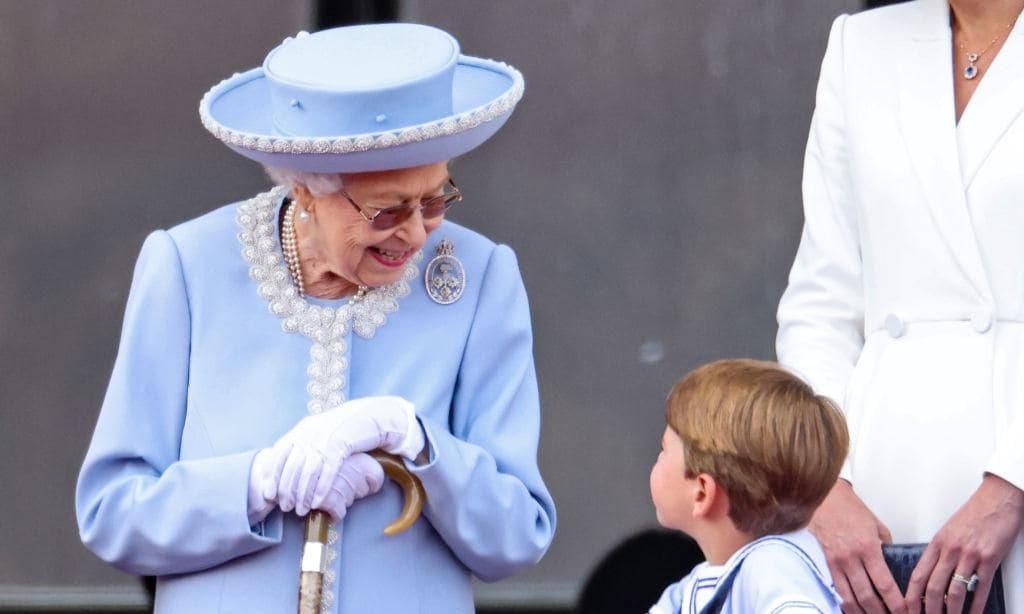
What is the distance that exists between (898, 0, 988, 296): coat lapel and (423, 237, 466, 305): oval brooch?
815 millimetres

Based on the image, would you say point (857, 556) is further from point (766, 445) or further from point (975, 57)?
point (975, 57)

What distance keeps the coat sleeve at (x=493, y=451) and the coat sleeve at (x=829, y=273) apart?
559 mm

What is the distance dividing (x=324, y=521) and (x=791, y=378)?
739 millimetres

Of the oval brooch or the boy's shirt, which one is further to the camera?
the oval brooch

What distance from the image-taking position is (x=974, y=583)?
3.71 metres

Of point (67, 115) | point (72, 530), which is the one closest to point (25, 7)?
point (67, 115)

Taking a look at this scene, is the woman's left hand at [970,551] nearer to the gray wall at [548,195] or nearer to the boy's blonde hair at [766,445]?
the boy's blonde hair at [766,445]

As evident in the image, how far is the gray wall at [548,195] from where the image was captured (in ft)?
18.6

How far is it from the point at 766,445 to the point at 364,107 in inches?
31.7

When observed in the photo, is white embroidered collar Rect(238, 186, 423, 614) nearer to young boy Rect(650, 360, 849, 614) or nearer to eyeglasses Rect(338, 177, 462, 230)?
eyeglasses Rect(338, 177, 462, 230)

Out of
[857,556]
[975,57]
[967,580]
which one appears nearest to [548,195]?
[975,57]

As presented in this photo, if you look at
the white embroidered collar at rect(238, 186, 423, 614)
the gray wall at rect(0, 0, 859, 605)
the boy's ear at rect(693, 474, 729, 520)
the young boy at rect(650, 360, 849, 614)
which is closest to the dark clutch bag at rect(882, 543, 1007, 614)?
the young boy at rect(650, 360, 849, 614)

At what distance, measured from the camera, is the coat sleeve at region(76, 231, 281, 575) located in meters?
3.52

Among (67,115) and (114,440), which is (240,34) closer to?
(67,115)
